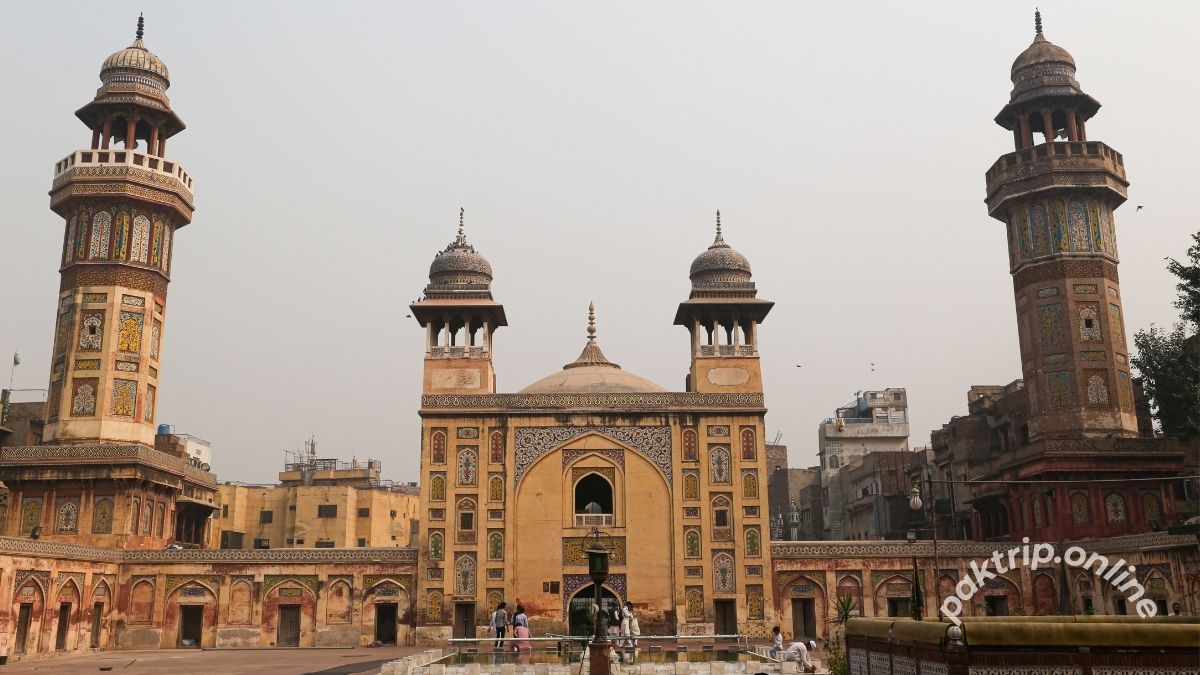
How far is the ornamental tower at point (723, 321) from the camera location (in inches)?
1344

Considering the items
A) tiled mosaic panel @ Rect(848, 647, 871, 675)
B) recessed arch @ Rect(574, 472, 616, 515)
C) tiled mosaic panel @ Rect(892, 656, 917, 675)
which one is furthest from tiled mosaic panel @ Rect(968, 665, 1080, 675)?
recessed arch @ Rect(574, 472, 616, 515)

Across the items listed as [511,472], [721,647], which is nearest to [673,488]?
[511,472]

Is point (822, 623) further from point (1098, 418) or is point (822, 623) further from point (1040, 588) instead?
point (1098, 418)

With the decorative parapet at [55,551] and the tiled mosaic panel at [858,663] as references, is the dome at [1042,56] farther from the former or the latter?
the decorative parapet at [55,551]

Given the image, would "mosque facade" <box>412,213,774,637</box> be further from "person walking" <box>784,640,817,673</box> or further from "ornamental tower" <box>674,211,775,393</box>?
"person walking" <box>784,640,817,673</box>

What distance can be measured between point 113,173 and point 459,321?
11883mm

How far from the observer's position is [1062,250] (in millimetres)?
34188

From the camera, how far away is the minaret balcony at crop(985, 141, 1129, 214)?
34.5m

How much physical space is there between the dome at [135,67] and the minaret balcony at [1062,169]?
28.8 metres

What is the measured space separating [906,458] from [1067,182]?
62.9 feet

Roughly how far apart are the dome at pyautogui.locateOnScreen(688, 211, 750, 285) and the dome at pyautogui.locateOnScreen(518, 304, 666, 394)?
4.06 meters

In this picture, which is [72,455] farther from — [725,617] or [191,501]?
[725,617]

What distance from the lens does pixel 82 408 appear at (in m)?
32.2

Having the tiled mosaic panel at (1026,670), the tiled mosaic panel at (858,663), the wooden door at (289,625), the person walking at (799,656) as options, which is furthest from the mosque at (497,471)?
the tiled mosaic panel at (1026,670)
